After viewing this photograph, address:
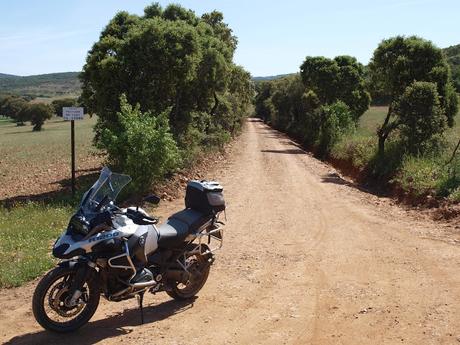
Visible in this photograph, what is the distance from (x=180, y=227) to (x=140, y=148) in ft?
22.4

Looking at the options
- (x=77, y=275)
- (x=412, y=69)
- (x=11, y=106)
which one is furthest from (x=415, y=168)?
(x=11, y=106)

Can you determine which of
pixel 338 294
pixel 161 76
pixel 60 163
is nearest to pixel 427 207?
pixel 338 294

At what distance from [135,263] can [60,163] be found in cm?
Answer: 2099

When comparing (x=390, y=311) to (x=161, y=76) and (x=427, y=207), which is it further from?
(x=161, y=76)

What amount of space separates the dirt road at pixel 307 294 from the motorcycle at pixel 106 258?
1.07 feet

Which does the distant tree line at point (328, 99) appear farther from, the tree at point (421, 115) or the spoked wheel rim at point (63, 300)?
the spoked wheel rim at point (63, 300)

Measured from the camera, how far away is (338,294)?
21.5ft

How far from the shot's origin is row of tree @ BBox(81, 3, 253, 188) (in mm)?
12688

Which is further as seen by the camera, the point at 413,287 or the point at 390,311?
the point at 413,287

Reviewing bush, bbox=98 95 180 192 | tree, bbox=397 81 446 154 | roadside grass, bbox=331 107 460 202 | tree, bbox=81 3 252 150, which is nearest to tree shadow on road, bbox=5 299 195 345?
bush, bbox=98 95 180 192

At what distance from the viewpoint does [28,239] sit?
29.2 feet

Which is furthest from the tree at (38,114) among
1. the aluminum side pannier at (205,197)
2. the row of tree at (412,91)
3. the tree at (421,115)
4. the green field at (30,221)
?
the aluminum side pannier at (205,197)

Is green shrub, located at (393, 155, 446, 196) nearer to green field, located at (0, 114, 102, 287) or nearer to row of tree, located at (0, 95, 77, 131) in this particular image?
green field, located at (0, 114, 102, 287)

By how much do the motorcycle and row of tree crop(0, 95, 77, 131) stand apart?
58.3 metres
